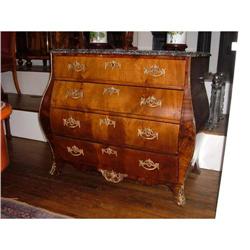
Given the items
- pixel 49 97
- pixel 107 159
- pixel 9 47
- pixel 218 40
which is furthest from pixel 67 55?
pixel 218 40

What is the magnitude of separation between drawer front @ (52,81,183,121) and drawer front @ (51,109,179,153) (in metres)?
0.05

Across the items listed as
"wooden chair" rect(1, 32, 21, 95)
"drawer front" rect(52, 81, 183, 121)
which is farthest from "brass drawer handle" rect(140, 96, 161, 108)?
"wooden chair" rect(1, 32, 21, 95)

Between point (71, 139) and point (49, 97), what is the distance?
1.06 ft

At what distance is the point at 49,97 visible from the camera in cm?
183

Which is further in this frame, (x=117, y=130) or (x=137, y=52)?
(x=117, y=130)

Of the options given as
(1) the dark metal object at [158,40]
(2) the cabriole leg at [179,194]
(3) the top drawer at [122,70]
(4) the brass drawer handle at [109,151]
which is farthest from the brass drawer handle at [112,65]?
(1) the dark metal object at [158,40]

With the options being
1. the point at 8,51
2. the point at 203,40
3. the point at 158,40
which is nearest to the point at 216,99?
the point at 203,40

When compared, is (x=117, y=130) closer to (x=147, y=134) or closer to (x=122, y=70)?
(x=147, y=134)

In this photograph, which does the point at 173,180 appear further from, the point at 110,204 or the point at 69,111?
the point at 69,111

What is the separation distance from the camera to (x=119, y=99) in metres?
1.59

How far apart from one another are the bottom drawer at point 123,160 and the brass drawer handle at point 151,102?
29 centimetres

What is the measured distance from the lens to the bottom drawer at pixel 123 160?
1598 mm

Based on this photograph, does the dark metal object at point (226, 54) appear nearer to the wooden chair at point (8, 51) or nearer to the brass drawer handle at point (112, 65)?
the brass drawer handle at point (112, 65)

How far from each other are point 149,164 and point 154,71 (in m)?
0.55
